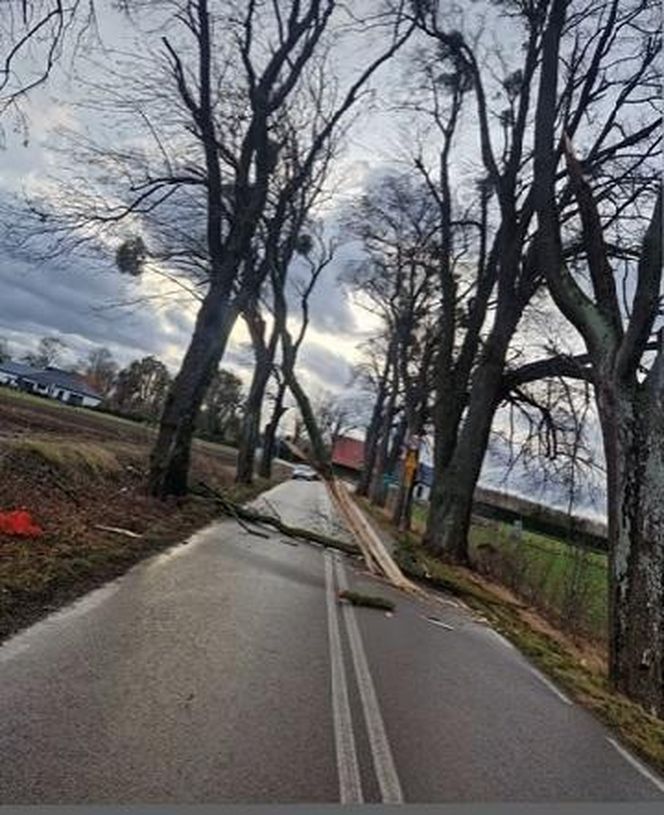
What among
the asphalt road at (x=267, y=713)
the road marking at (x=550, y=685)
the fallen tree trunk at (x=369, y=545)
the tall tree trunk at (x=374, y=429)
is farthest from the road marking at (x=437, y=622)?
the tall tree trunk at (x=374, y=429)

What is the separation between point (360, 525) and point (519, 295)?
7150 mm

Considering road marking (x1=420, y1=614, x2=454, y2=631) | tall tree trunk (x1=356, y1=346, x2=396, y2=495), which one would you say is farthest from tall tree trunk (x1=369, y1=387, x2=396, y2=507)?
road marking (x1=420, y1=614, x2=454, y2=631)

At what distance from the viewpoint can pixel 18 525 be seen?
8891 mm

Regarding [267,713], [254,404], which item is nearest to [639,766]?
[267,713]

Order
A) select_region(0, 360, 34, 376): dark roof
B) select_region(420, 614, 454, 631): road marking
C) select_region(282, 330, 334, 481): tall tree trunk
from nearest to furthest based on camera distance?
1. select_region(420, 614, 454, 631): road marking
2. select_region(282, 330, 334, 481): tall tree trunk
3. select_region(0, 360, 34, 376): dark roof

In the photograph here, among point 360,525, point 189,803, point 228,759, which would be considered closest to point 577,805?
point 228,759

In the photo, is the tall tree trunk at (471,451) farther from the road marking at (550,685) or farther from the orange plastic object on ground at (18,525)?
the orange plastic object on ground at (18,525)

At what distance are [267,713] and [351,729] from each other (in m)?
0.57

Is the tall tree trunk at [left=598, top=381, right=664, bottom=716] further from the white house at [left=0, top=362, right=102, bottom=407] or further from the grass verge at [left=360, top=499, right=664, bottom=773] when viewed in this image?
the white house at [left=0, top=362, right=102, bottom=407]

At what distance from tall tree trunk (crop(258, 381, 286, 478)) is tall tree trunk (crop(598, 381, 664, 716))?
1399 inches

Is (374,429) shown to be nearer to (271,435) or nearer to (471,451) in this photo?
(271,435)

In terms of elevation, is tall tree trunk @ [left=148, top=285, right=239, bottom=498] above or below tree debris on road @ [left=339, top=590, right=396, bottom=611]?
above

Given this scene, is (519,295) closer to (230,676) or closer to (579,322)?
(579,322)

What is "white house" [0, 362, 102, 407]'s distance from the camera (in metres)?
105
